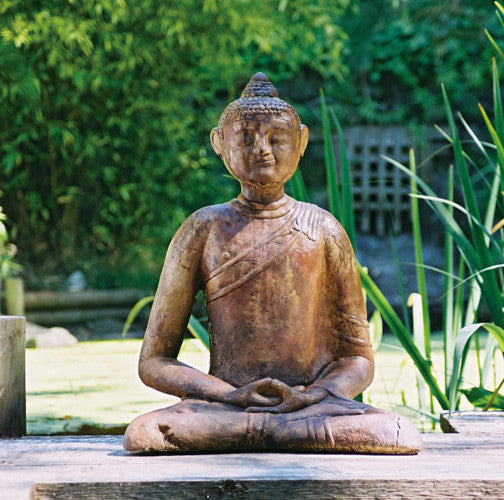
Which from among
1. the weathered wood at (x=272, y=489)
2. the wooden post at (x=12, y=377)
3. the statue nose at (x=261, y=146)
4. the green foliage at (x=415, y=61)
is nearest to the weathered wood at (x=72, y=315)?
the green foliage at (x=415, y=61)

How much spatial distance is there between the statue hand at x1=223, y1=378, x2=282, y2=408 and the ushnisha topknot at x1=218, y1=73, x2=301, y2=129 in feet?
2.11

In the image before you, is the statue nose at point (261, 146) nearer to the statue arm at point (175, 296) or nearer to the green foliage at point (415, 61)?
the statue arm at point (175, 296)

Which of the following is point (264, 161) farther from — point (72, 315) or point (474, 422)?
point (72, 315)

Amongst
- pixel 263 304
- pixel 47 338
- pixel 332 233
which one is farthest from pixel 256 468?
pixel 47 338

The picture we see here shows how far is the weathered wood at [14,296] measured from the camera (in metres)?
5.39

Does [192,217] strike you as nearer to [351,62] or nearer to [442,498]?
[442,498]

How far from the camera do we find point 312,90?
7.61m

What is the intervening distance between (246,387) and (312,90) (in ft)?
20.1

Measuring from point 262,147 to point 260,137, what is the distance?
29mm

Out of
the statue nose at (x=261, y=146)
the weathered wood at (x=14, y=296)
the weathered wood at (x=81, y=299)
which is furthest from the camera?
the weathered wood at (x=81, y=299)

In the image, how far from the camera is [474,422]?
2092 mm

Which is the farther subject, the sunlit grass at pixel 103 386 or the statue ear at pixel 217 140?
the sunlit grass at pixel 103 386

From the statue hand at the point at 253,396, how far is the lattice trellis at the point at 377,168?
5685 millimetres

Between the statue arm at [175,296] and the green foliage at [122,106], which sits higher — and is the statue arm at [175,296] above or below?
below
